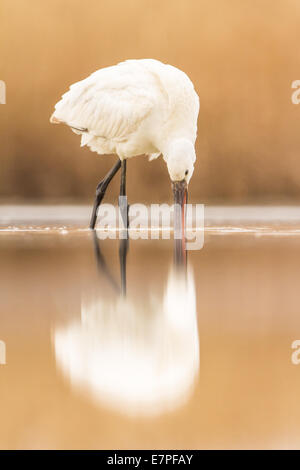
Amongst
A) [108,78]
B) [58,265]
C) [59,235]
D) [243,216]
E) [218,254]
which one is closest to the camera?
[58,265]

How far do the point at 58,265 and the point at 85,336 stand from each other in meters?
0.70

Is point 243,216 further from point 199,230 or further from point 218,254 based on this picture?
point 218,254

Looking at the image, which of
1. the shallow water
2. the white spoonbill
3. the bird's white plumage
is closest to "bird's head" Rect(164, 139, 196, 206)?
the white spoonbill

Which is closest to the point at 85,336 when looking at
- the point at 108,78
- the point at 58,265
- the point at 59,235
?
the point at 58,265

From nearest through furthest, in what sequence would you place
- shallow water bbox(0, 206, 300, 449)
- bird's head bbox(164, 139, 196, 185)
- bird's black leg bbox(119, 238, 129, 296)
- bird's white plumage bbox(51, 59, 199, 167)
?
shallow water bbox(0, 206, 300, 449) < bird's black leg bbox(119, 238, 129, 296) < bird's head bbox(164, 139, 196, 185) < bird's white plumage bbox(51, 59, 199, 167)

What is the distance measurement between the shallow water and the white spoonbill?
85 centimetres

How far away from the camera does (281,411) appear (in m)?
0.49

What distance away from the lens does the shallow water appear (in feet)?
1.52

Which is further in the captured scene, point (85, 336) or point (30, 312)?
point (30, 312)

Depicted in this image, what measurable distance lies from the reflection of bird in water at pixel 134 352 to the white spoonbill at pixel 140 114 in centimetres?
129

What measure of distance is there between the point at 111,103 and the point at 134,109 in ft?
0.44

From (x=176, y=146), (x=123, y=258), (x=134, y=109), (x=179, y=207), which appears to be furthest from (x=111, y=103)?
(x=123, y=258)

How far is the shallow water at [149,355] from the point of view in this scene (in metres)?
0.46

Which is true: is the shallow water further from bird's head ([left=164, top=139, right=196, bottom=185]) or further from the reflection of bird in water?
bird's head ([left=164, top=139, right=196, bottom=185])
